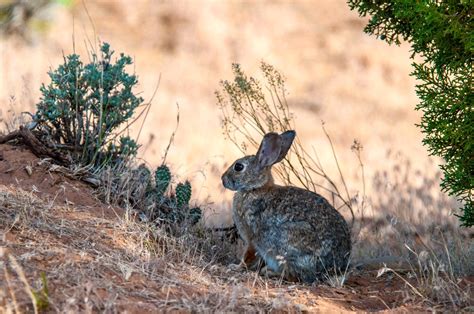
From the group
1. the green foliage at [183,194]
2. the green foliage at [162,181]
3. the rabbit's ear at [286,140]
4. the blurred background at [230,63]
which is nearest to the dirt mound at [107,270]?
the green foliage at [183,194]

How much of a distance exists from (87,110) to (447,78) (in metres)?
3.24

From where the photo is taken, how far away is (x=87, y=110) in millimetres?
8008

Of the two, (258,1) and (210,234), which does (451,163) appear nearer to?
(210,234)

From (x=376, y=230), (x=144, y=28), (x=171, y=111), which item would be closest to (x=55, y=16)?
(x=144, y=28)

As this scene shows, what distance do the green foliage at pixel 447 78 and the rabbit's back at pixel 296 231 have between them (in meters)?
1.03

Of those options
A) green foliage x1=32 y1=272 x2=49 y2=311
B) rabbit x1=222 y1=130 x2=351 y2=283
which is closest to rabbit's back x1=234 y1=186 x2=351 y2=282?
rabbit x1=222 y1=130 x2=351 y2=283

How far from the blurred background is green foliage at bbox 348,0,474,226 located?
12.5 ft

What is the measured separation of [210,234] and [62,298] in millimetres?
2781

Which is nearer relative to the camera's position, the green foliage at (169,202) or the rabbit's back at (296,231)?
the rabbit's back at (296,231)

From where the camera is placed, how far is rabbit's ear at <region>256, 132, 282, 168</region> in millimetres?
7641

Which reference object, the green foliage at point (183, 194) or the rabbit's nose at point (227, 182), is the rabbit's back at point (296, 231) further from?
the green foliage at point (183, 194)

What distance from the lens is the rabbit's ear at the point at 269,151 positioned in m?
7.64

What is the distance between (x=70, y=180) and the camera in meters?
7.57

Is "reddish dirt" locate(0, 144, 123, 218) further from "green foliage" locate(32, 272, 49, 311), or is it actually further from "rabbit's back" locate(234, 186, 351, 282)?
"green foliage" locate(32, 272, 49, 311)
